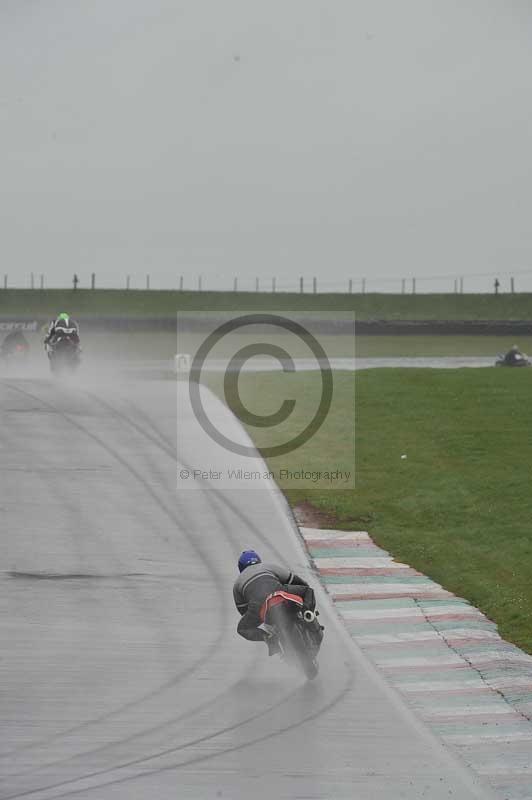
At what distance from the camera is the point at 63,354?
36438mm

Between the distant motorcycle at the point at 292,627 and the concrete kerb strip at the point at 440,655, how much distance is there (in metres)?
1.09

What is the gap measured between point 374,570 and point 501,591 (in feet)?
6.53

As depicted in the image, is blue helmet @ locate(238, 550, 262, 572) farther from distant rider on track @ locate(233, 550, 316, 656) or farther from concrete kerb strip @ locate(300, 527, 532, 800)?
concrete kerb strip @ locate(300, 527, 532, 800)

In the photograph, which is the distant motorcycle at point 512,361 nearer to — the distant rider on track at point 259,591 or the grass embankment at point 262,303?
the grass embankment at point 262,303

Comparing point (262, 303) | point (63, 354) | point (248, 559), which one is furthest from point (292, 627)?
point (262, 303)

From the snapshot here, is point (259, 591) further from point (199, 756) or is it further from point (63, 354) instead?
point (63, 354)

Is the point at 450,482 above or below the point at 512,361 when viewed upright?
below

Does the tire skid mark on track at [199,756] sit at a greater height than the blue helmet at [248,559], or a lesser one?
lesser

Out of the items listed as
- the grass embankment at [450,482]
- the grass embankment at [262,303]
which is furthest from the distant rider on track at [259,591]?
the grass embankment at [262,303]

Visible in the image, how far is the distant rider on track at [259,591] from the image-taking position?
40.9 feet

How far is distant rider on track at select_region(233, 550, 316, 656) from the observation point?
1247 cm

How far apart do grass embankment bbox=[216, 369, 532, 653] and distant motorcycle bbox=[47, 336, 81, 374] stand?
6.29 metres

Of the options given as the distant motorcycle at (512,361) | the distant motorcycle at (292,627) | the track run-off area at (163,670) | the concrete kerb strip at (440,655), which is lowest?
the concrete kerb strip at (440,655)

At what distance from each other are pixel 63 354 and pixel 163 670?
79.8 feet
